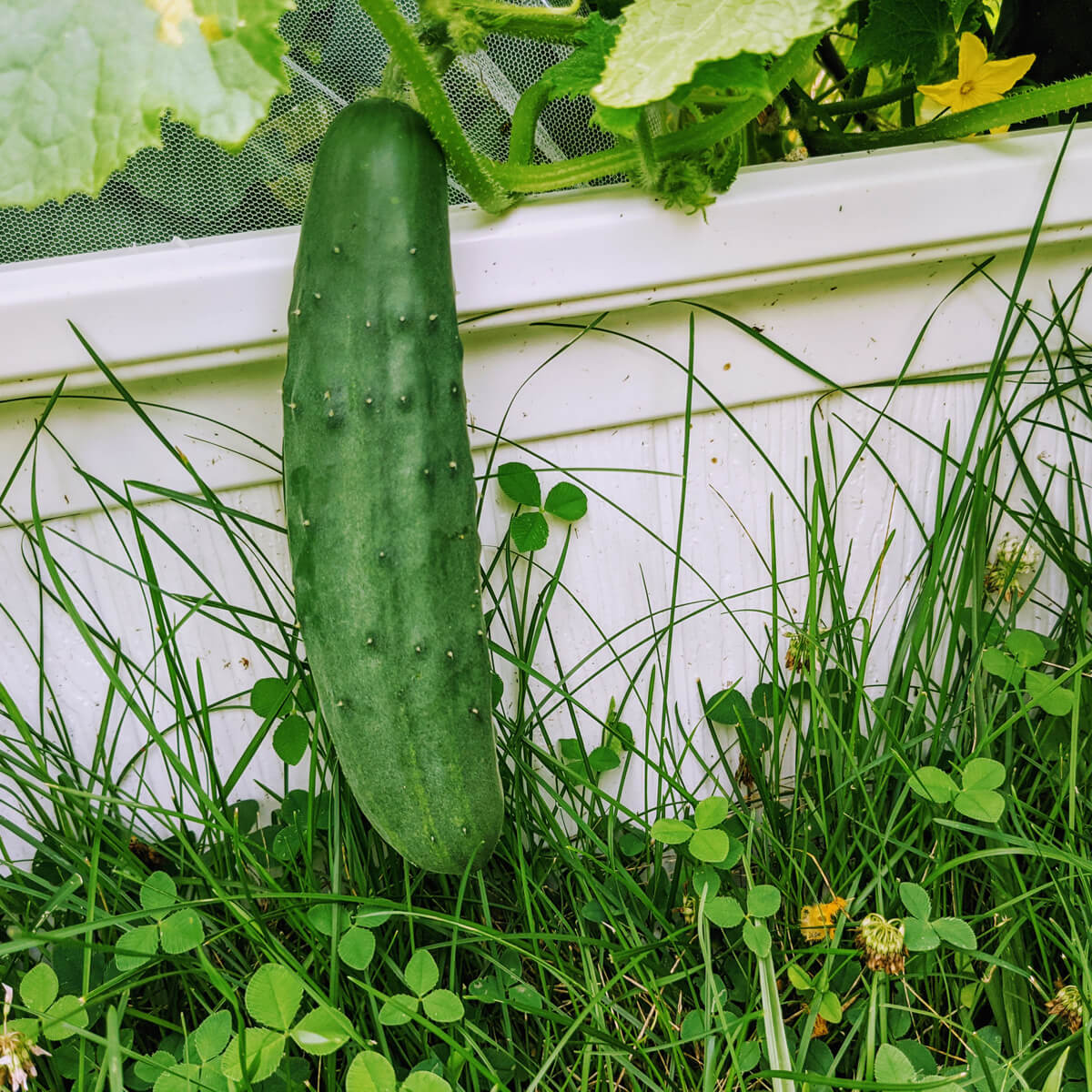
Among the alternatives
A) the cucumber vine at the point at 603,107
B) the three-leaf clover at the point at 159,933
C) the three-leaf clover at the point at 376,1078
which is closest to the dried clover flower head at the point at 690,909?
the three-leaf clover at the point at 376,1078

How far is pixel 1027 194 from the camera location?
2.06 ft

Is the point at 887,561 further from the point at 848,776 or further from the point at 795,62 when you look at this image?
the point at 795,62

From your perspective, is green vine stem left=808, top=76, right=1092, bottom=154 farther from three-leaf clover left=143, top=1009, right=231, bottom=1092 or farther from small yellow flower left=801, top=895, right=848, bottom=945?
three-leaf clover left=143, top=1009, right=231, bottom=1092

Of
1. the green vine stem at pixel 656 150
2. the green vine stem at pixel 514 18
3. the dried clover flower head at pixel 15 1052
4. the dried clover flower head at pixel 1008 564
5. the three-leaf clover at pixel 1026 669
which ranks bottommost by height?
the dried clover flower head at pixel 15 1052

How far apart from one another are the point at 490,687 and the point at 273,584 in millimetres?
185

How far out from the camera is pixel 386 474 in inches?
19.7

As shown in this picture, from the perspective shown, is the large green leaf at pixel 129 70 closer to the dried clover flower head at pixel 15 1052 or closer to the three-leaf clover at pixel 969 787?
the dried clover flower head at pixel 15 1052

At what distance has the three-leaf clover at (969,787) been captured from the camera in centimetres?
58

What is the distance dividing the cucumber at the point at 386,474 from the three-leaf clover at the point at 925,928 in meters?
0.28

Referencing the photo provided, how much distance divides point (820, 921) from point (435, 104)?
0.57 metres

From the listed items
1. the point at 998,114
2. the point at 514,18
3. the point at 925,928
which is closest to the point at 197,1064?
the point at 925,928

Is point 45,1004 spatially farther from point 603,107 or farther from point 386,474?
point 603,107

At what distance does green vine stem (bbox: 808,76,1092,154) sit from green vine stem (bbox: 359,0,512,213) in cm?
34

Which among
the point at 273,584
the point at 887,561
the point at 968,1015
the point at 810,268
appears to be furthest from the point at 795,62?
the point at 968,1015
